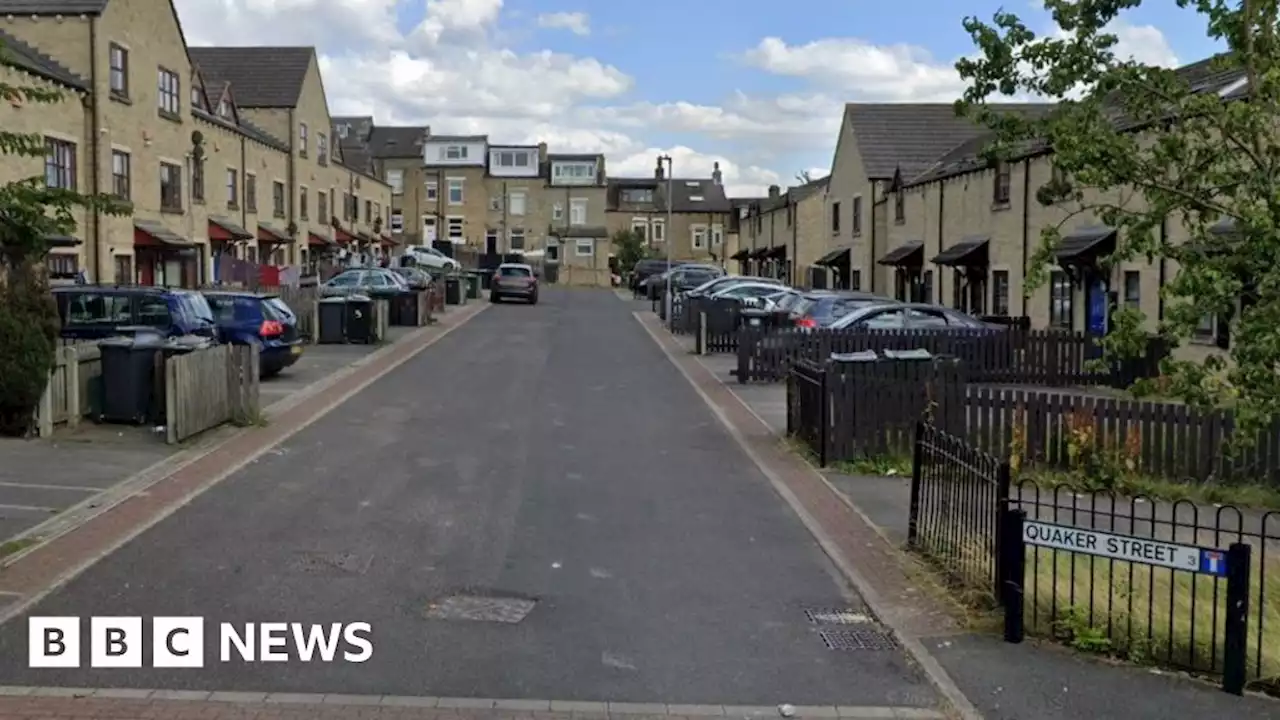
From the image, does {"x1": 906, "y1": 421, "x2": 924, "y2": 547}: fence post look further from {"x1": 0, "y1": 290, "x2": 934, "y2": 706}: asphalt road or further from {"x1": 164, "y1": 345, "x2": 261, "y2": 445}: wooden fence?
{"x1": 164, "y1": 345, "x2": 261, "y2": 445}: wooden fence

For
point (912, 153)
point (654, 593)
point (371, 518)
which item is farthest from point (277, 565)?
point (912, 153)

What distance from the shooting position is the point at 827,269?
5075cm

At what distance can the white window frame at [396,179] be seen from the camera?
87.4 meters

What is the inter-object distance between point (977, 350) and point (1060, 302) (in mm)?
5368

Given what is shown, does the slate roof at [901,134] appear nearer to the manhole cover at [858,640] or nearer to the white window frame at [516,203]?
the manhole cover at [858,640]

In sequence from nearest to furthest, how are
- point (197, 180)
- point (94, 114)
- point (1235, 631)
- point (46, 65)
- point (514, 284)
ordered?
point (1235, 631), point (46, 65), point (94, 114), point (197, 180), point (514, 284)

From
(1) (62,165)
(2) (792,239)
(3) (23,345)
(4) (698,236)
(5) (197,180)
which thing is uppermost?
(4) (698,236)

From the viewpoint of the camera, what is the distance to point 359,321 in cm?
2970

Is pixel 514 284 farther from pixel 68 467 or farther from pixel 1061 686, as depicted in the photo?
pixel 1061 686

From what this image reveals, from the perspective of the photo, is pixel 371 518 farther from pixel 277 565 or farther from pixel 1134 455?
pixel 1134 455

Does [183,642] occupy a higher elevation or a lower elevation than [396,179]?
lower

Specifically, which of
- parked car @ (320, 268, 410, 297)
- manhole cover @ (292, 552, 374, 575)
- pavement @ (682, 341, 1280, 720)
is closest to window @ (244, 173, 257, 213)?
parked car @ (320, 268, 410, 297)

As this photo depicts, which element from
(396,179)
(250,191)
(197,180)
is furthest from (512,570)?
(396,179)

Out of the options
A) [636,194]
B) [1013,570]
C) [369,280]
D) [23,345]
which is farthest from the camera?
[636,194]
